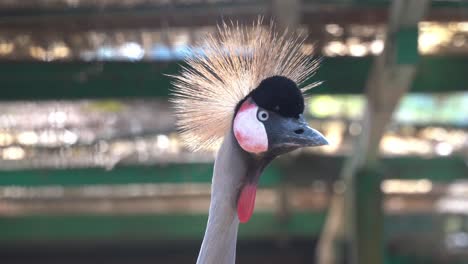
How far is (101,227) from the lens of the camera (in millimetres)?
4812

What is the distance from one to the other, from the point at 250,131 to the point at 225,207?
157 millimetres

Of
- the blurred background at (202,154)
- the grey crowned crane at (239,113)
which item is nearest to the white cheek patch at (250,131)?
the grey crowned crane at (239,113)

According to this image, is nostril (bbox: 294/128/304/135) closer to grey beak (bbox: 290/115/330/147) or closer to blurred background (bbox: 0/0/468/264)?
grey beak (bbox: 290/115/330/147)

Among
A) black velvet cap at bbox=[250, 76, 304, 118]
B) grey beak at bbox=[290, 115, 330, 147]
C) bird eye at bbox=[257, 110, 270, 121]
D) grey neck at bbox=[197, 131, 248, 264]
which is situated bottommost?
grey neck at bbox=[197, 131, 248, 264]

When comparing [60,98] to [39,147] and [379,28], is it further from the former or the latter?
[379,28]

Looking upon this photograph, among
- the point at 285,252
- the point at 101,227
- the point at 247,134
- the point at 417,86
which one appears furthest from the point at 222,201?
the point at 285,252

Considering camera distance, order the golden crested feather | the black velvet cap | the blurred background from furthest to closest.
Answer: the blurred background, the golden crested feather, the black velvet cap

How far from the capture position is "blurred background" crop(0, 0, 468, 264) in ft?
9.36

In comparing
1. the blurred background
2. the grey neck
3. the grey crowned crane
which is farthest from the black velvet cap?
the blurred background

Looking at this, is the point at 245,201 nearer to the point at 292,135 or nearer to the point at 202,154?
the point at 292,135

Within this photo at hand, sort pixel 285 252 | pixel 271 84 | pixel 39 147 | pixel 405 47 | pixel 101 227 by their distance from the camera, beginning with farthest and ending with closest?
pixel 285 252, pixel 101 227, pixel 39 147, pixel 405 47, pixel 271 84

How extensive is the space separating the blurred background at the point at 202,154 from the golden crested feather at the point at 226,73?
→ 0.79 feet

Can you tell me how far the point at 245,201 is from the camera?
153 centimetres

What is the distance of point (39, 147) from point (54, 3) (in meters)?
1.13
